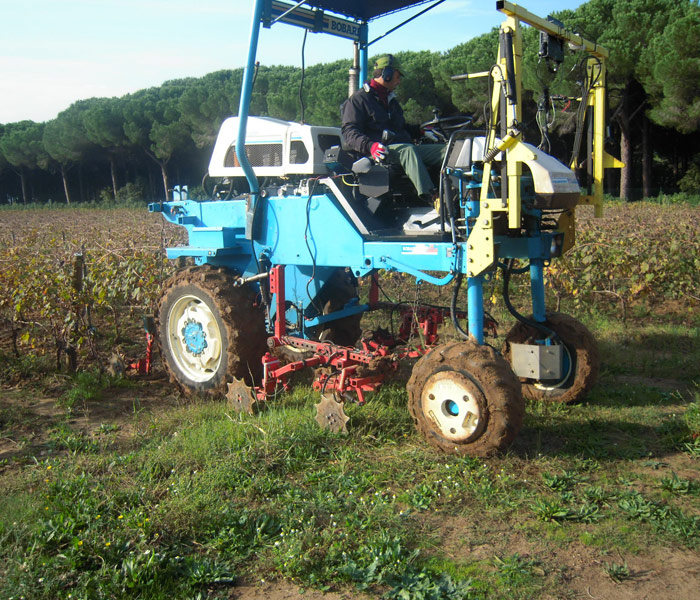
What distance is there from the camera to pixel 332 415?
469 centimetres

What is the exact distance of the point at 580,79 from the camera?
4.84 meters

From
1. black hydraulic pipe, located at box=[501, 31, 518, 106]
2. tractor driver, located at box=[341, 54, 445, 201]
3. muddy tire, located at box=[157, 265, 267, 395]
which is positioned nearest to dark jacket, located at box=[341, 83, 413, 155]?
tractor driver, located at box=[341, 54, 445, 201]

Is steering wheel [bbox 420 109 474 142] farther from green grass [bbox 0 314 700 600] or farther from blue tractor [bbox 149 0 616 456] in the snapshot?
green grass [bbox 0 314 700 600]

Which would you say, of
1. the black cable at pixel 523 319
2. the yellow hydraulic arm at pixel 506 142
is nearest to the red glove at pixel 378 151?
the yellow hydraulic arm at pixel 506 142

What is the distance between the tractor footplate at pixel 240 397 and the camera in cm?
514

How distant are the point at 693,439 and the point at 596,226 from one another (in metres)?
6.74

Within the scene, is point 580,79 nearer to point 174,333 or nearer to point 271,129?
point 271,129

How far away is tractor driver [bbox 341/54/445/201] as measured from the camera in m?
4.78

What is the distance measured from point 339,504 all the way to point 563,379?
256 cm

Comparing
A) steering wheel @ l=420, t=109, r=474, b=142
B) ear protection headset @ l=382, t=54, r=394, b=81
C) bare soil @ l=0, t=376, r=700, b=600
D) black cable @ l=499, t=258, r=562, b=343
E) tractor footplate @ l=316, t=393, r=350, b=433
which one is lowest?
bare soil @ l=0, t=376, r=700, b=600

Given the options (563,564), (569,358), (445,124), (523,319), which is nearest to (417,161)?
(445,124)

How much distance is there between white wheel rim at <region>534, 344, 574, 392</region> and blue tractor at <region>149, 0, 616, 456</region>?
0.5 inches

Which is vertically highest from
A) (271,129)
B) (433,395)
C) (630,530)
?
(271,129)

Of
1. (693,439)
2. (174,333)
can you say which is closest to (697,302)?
(693,439)
